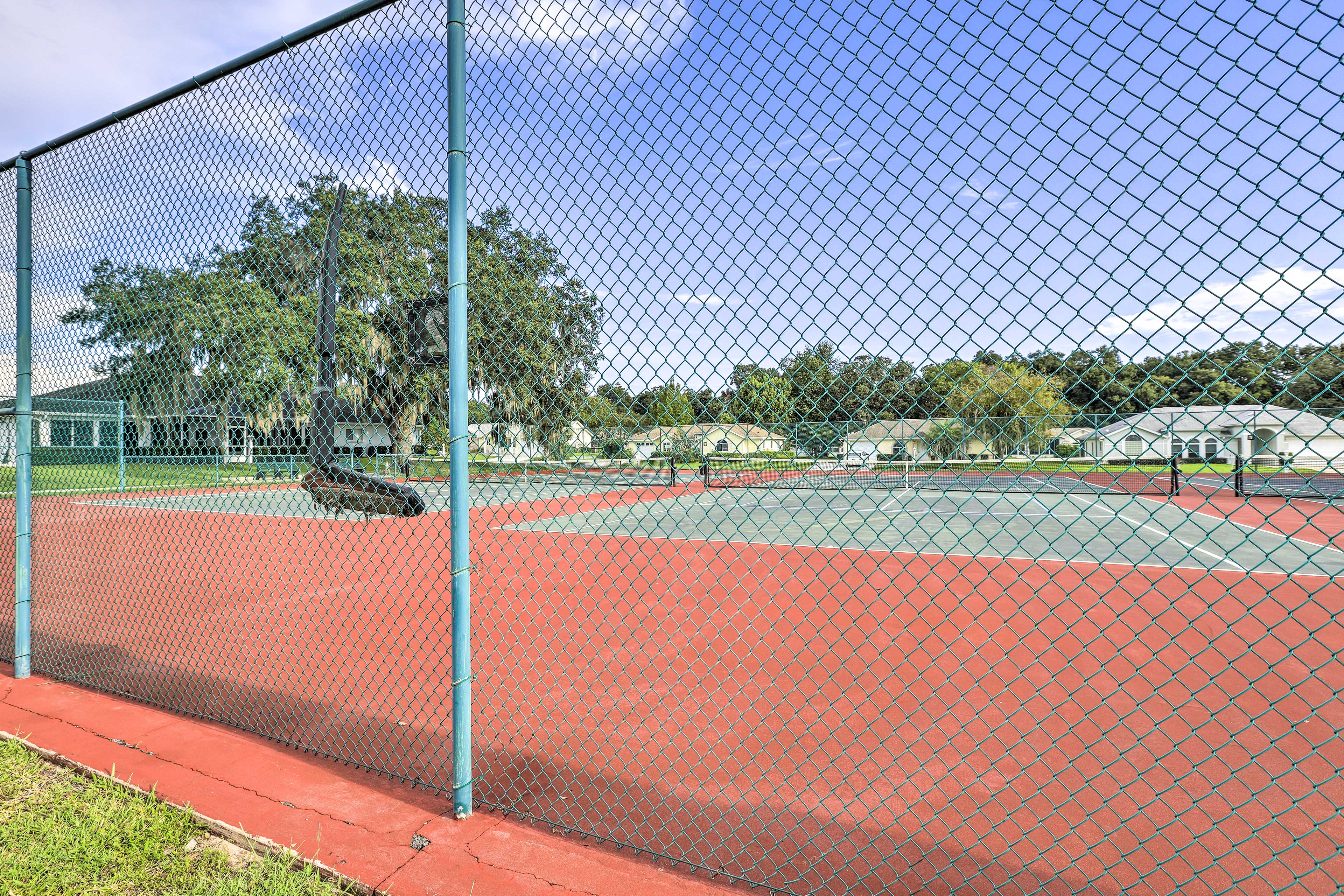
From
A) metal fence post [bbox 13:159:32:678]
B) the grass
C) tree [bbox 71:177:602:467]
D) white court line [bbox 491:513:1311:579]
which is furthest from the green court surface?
the grass

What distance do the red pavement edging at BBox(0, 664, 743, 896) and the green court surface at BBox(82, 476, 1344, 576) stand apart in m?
2.33

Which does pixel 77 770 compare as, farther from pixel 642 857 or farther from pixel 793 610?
pixel 793 610

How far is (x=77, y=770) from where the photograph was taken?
2760 mm

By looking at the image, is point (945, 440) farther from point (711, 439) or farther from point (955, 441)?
point (711, 439)

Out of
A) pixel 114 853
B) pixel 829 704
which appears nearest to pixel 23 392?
pixel 114 853

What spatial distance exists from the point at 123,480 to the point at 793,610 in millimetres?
7934

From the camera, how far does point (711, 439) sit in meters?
2.95

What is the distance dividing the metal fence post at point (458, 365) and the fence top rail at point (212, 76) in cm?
60

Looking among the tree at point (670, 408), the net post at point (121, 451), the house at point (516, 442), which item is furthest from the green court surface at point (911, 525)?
the tree at point (670, 408)

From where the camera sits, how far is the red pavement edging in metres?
2.12

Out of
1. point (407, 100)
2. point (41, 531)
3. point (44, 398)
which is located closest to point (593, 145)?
point (407, 100)

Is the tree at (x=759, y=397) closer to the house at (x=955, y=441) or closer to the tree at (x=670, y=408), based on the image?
the tree at (x=670, y=408)

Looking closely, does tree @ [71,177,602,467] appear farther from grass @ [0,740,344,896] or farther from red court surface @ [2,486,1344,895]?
grass @ [0,740,344,896]

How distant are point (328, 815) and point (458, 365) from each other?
1792mm
